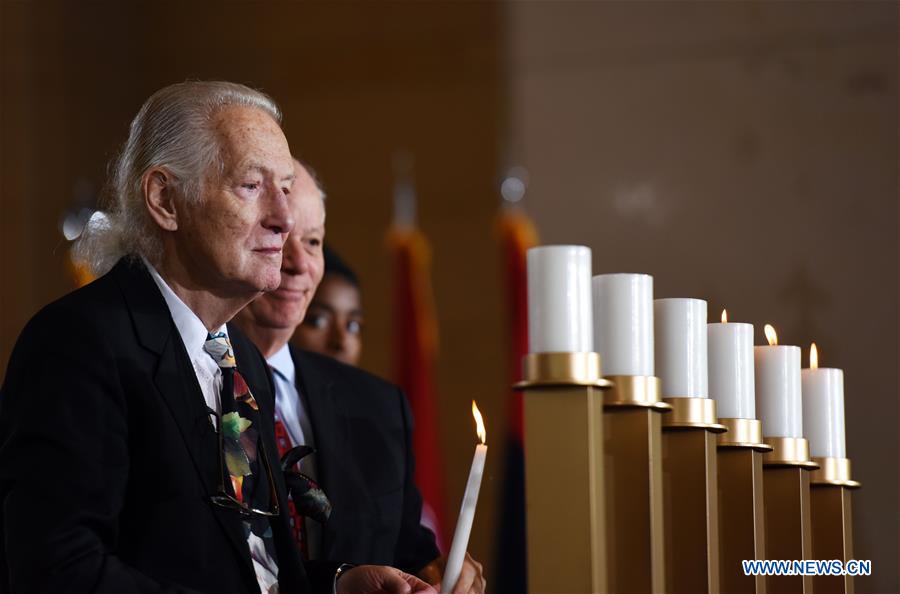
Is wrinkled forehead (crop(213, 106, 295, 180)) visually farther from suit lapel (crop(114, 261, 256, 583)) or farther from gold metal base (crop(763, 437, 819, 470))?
gold metal base (crop(763, 437, 819, 470))

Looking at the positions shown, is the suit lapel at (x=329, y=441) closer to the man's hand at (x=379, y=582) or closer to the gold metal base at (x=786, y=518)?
the man's hand at (x=379, y=582)

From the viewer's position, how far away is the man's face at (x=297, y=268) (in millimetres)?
2629

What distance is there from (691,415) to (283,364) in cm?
117

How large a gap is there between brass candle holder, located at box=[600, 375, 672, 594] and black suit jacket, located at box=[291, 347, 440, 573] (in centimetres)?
88

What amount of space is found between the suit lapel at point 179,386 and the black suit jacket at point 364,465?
1.86 feet

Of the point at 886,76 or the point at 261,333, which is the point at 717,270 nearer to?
the point at 886,76

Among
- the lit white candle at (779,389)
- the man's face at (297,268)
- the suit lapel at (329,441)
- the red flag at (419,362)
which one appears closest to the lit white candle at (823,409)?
the lit white candle at (779,389)

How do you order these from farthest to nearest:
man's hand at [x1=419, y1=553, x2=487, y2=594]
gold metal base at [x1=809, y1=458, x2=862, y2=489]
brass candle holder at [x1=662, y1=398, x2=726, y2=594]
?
gold metal base at [x1=809, y1=458, x2=862, y2=489]
man's hand at [x1=419, y1=553, x2=487, y2=594]
brass candle holder at [x1=662, y1=398, x2=726, y2=594]

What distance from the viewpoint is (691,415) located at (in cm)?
166

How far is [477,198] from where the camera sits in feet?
20.2

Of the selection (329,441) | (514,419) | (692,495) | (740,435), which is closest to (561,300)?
(692,495)

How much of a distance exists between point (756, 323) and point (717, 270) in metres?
0.30

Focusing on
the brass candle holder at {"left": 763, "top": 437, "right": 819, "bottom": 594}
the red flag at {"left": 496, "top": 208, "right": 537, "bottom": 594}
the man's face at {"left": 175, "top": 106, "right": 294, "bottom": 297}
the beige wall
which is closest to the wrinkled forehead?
the man's face at {"left": 175, "top": 106, "right": 294, "bottom": 297}

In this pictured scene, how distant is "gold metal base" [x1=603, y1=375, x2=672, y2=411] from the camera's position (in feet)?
4.92
